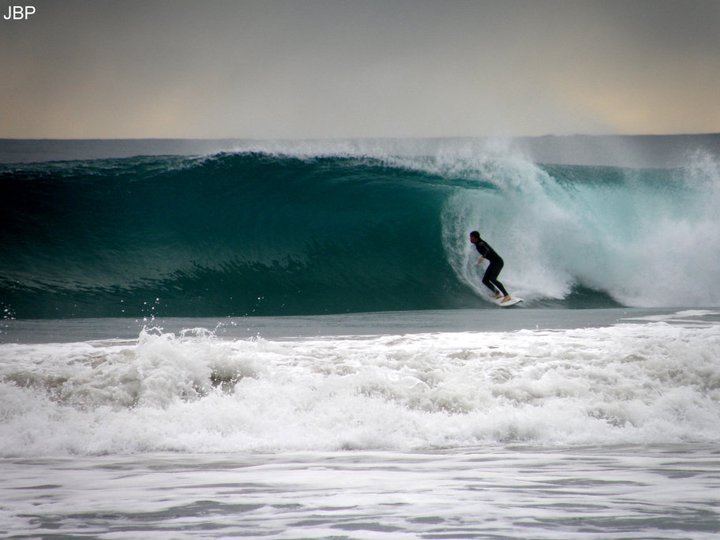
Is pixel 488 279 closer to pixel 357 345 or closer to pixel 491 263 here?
pixel 491 263

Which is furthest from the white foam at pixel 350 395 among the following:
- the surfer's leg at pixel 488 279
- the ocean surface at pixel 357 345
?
the surfer's leg at pixel 488 279

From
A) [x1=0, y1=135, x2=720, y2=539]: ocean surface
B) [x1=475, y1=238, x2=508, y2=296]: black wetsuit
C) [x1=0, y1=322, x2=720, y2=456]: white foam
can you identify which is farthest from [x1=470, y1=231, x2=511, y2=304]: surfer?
[x1=0, y1=322, x2=720, y2=456]: white foam

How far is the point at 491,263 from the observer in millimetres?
13367

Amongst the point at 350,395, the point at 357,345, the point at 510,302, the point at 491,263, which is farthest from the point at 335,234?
the point at 350,395

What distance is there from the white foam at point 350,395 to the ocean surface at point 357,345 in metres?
0.02

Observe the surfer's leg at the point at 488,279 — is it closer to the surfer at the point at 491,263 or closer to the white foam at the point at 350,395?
the surfer at the point at 491,263

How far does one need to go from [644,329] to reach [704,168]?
10565 millimetres

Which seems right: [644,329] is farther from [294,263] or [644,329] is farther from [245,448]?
[294,263]

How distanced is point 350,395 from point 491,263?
653 cm

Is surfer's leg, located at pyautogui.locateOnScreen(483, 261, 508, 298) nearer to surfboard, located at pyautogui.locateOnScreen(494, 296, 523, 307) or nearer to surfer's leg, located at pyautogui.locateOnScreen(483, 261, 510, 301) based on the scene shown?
surfer's leg, located at pyautogui.locateOnScreen(483, 261, 510, 301)

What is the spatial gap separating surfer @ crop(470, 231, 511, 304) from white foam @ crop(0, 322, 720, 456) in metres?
4.23

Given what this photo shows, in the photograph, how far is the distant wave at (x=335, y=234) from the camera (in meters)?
14.7

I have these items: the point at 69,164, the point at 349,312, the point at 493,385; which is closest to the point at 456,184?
the point at 349,312

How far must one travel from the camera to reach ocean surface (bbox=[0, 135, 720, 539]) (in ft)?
15.5
